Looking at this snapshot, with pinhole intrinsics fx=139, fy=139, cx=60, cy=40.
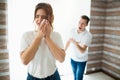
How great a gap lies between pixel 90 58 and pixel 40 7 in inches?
97.4

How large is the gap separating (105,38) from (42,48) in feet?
8.34

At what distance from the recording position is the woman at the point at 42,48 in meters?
1.04

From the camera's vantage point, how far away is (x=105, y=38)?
332 cm

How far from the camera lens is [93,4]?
10.1 feet

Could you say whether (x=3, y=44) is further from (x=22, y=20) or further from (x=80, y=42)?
(x=80, y=42)

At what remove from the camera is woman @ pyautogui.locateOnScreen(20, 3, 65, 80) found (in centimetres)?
104

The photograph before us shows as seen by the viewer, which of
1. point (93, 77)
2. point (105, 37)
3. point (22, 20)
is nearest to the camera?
point (22, 20)

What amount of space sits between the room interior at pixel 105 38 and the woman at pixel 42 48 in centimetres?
217

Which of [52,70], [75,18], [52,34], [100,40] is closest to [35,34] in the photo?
[52,34]

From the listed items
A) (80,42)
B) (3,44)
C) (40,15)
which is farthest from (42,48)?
(3,44)

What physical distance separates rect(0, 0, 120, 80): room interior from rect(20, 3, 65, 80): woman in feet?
7.13

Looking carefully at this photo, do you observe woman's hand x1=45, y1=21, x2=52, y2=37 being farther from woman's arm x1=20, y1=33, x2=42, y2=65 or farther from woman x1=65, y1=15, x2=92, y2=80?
woman x1=65, y1=15, x2=92, y2=80

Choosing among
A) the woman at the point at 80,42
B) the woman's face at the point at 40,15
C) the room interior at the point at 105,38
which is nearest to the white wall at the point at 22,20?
the room interior at the point at 105,38

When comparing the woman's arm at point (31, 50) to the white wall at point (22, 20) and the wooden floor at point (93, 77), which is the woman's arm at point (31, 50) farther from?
the wooden floor at point (93, 77)
